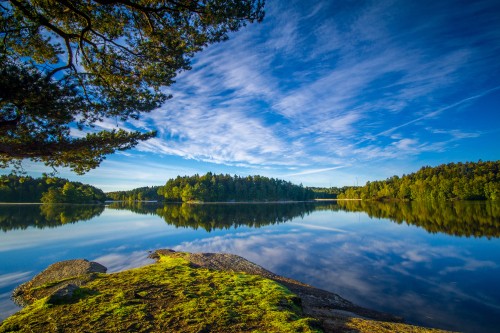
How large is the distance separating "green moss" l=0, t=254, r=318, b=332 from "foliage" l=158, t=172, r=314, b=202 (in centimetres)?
15253

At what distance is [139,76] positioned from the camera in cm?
1266

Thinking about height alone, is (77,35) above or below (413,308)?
above

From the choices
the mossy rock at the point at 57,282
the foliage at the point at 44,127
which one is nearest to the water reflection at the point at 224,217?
the mossy rock at the point at 57,282

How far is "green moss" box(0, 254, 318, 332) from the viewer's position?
7094 millimetres

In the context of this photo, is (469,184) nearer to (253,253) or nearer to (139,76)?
(253,253)

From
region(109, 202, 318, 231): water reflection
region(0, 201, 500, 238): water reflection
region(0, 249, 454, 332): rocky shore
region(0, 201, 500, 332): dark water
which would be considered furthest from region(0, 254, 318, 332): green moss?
region(109, 202, 318, 231): water reflection

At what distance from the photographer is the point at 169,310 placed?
8.23 m

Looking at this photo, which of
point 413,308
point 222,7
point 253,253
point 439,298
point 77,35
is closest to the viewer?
point 222,7

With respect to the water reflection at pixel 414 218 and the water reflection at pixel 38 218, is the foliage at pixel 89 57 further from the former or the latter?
the water reflection at pixel 38 218

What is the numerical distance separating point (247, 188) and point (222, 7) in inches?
6748

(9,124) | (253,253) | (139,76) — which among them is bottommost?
(253,253)

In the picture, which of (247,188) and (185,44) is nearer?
(185,44)

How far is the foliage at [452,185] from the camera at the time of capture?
398 ft

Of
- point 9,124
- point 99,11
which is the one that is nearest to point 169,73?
point 99,11
